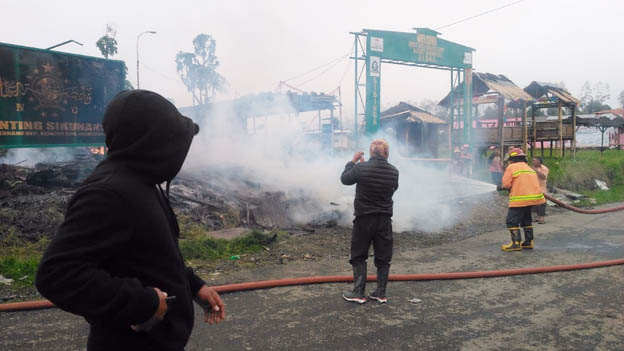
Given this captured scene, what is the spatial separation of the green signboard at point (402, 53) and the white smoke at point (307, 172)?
1.84 meters

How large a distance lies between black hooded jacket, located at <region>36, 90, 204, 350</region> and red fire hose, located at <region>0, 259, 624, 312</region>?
339 cm

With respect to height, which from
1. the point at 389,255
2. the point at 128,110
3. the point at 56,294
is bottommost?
the point at 389,255

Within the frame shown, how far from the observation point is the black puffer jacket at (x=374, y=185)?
4.97m

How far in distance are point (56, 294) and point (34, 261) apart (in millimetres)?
5307

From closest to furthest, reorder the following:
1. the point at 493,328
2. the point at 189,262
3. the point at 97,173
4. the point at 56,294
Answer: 1. the point at 56,294
2. the point at 97,173
3. the point at 493,328
4. the point at 189,262

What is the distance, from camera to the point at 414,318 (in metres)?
4.43

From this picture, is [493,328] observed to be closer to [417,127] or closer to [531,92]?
[531,92]

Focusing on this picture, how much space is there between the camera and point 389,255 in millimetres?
4973

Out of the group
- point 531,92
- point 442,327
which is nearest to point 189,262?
point 442,327

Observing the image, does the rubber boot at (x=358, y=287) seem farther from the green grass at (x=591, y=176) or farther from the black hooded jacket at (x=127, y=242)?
the green grass at (x=591, y=176)

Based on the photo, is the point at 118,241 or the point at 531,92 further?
the point at 531,92

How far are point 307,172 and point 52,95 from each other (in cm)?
620

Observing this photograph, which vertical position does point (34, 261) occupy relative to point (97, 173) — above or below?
below

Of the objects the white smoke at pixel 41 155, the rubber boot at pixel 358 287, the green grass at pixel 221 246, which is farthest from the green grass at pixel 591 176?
the white smoke at pixel 41 155
